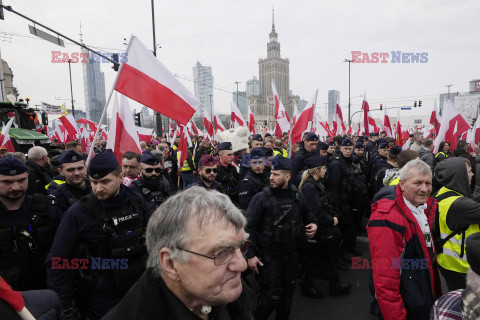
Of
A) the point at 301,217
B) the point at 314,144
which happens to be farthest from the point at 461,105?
the point at 301,217

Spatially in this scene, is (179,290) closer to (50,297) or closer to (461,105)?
(50,297)

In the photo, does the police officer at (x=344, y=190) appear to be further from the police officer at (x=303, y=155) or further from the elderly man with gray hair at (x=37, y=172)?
the elderly man with gray hair at (x=37, y=172)

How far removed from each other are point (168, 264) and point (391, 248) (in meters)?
1.84

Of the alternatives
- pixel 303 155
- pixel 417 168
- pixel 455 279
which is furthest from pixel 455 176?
pixel 303 155

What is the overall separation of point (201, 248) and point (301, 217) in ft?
8.38

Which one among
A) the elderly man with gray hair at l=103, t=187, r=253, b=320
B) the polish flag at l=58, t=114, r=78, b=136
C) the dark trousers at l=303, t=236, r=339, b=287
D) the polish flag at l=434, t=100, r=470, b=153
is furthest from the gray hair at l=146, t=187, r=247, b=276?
the polish flag at l=58, t=114, r=78, b=136

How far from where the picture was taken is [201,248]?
1226 mm

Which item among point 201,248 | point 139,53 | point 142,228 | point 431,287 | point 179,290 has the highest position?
point 139,53

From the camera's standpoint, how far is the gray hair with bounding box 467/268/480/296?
1450 millimetres

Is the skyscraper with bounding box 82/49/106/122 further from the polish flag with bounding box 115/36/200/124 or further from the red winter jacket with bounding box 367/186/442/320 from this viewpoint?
the red winter jacket with bounding box 367/186/442/320

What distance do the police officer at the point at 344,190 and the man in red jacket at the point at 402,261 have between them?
8.59 ft

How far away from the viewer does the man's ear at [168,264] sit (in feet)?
4.09

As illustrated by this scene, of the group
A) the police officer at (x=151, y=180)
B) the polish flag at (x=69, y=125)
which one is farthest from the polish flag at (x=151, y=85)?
the polish flag at (x=69, y=125)

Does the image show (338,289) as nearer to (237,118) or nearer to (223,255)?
(223,255)
